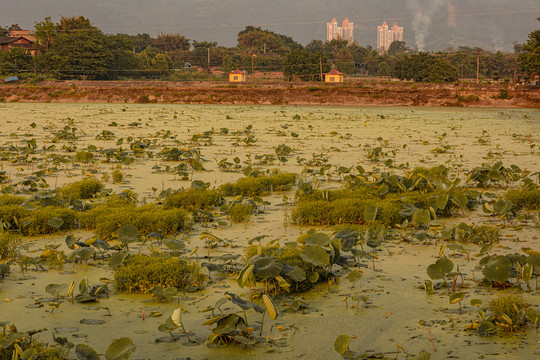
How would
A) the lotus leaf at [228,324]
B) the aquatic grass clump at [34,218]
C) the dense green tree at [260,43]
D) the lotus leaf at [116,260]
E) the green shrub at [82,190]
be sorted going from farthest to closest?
the dense green tree at [260,43]
the green shrub at [82,190]
the aquatic grass clump at [34,218]
the lotus leaf at [116,260]
the lotus leaf at [228,324]

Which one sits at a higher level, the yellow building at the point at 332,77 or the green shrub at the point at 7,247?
the yellow building at the point at 332,77

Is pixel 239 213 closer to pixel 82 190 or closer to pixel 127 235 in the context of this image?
pixel 127 235

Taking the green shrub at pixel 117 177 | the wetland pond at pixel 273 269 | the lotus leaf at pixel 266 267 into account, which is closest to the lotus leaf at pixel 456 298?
the wetland pond at pixel 273 269

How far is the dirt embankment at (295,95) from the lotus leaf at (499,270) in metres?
26.4

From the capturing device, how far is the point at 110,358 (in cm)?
208

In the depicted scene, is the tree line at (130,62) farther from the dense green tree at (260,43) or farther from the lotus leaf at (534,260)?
the lotus leaf at (534,260)

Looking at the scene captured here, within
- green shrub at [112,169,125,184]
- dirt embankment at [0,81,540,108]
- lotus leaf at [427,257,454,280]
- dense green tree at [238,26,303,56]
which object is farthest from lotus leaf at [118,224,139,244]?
dense green tree at [238,26,303,56]

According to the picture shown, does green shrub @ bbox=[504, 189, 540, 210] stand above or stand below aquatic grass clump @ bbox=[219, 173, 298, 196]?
below

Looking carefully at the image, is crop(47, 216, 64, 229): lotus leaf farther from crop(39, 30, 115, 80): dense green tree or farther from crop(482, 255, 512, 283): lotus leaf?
crop(39, 30, 115, 80): dense green tree

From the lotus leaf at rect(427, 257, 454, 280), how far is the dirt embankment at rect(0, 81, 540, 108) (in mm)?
26416

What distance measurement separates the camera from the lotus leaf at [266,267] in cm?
278

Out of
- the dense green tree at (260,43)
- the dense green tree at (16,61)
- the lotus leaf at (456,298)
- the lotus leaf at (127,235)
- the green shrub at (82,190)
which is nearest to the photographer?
the lotus leaf at (456,298)

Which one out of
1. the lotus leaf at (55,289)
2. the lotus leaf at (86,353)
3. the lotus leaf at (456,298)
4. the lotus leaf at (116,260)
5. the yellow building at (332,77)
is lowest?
the lotus leaf at (456,298)

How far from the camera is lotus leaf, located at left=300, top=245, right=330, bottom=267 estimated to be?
Result: 118 inches
